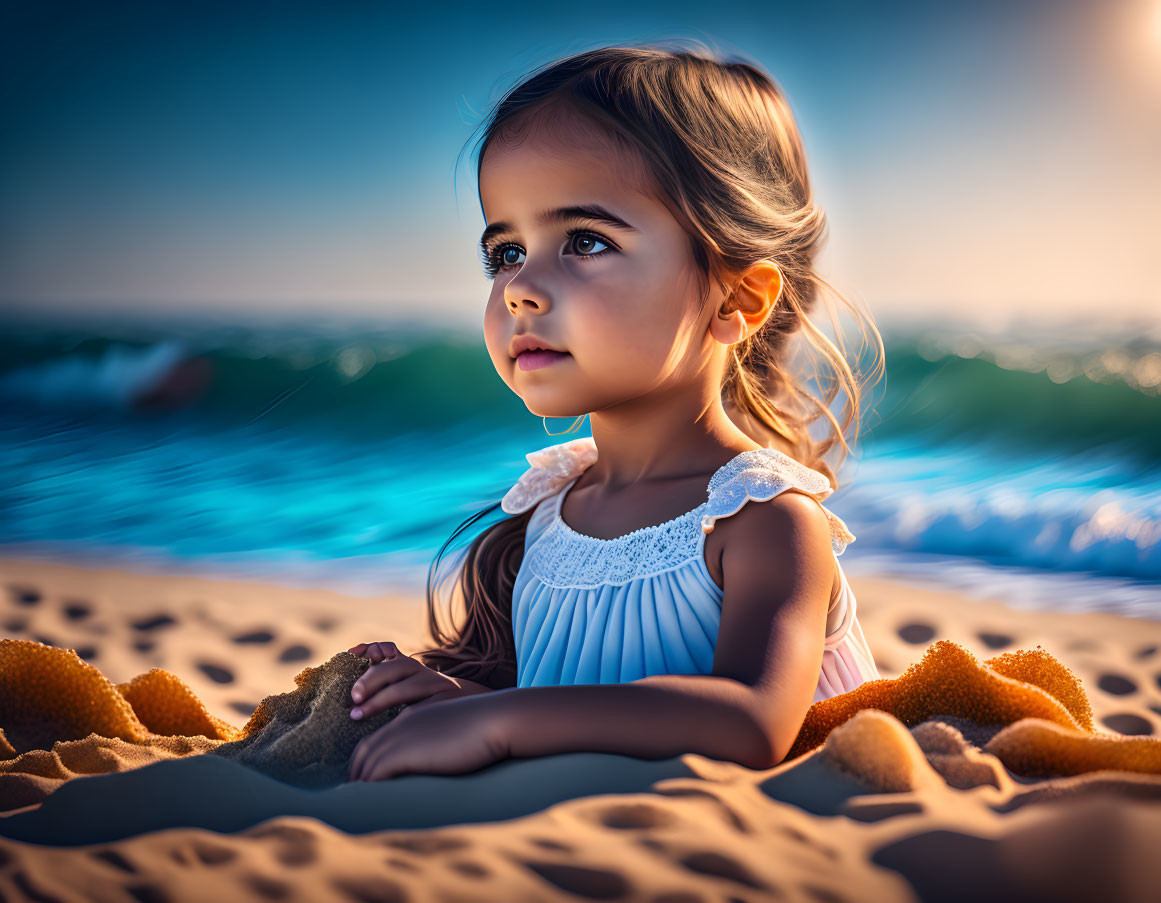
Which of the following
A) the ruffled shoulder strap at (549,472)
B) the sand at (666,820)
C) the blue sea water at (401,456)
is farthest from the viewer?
the blue sea water at (401,456)

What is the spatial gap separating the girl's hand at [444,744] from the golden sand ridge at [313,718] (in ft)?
0.50

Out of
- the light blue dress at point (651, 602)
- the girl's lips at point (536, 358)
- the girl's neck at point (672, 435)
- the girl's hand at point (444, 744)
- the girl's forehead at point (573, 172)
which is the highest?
the girl's forehead at point (573, 172)

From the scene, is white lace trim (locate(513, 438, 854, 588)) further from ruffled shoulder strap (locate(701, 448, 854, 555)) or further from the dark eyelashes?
the dark eyelashes

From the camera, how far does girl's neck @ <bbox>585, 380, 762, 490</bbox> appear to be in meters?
1.76

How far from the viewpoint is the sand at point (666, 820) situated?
0.92 metres

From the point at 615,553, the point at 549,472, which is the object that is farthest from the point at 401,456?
the point at 615,553

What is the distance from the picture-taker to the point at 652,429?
5.90 ft

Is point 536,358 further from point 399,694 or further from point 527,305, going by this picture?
point 399,694

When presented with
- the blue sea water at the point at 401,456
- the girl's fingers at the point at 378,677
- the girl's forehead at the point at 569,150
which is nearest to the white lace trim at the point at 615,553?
the girl's fingers at the point at 378,677

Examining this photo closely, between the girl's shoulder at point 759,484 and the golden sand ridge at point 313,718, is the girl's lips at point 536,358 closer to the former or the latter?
the girl's shoulder at point 759,484

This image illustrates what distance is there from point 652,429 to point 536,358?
29 cm

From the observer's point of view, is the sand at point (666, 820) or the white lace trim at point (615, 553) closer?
the sand at point (666, 820)

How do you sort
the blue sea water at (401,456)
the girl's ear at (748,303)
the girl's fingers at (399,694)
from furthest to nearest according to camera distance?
the blue sea water at (401,456), the girl's ear at (748,303), the girl's fingers at (399,694)

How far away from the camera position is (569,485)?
83.0 inches
